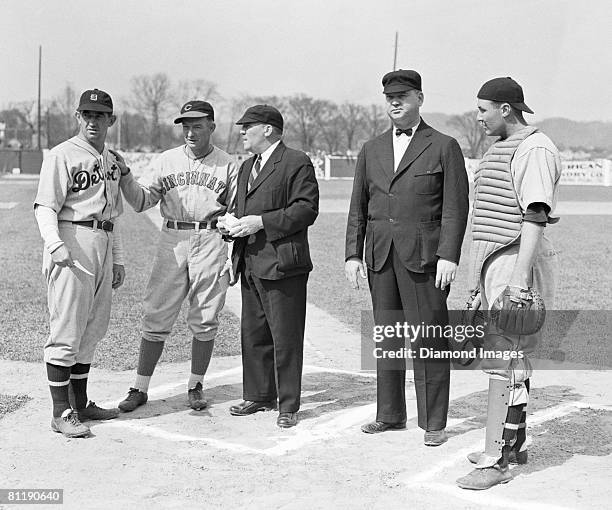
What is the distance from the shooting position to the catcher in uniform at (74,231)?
529 centimetres

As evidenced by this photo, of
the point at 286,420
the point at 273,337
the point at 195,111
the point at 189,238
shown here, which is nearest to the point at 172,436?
the point at 286,420

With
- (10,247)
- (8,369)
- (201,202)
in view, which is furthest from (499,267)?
(10,247)

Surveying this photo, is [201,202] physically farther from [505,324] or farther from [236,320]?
[236,320]

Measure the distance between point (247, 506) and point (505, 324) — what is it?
157 cm

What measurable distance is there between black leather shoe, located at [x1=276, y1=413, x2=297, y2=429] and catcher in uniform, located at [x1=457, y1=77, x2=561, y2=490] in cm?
129

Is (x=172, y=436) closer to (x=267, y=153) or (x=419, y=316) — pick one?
(x=419, y=316)

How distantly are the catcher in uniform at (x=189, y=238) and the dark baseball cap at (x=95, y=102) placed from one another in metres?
0.60

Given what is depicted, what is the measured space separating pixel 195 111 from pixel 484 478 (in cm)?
302

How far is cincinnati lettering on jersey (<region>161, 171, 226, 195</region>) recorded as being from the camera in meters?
5.94

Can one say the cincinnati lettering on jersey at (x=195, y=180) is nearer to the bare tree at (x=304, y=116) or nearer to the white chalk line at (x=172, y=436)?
the white chalk line at (x=172, y=436)

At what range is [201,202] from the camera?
19.5 ft

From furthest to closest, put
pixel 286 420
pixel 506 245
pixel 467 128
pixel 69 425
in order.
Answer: pixel 467 128 < pixel 286 420 < pixel 69 425 < pixel 506 245

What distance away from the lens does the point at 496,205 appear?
465cm

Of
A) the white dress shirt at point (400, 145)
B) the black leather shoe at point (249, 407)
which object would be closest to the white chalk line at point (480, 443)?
the black leather shoe at point (249, 407)
